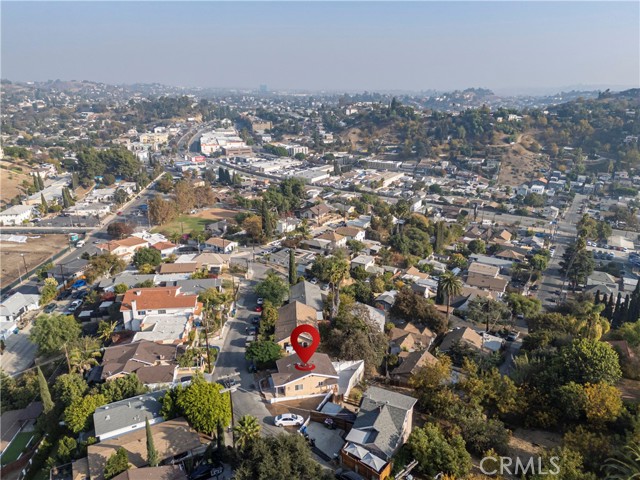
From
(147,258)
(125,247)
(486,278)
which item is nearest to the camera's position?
(147,258)

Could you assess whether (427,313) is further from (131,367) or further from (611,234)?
(611,234)

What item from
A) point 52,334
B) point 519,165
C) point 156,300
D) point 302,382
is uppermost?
point 302,382

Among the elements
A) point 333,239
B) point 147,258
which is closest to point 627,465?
point 147,258

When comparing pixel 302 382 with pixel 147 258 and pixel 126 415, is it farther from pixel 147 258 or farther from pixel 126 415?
pixel 147 258

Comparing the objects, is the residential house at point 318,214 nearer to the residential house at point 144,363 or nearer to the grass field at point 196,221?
the grass field at point 196,221

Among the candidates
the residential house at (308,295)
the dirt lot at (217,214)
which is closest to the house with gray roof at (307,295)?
the residential house at (308,295)

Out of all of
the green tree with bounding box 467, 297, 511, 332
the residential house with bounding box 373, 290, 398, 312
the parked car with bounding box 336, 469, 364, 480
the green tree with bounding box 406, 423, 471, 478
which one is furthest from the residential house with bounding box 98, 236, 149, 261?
the green tree with bounding box 406, 423, 471, 478
